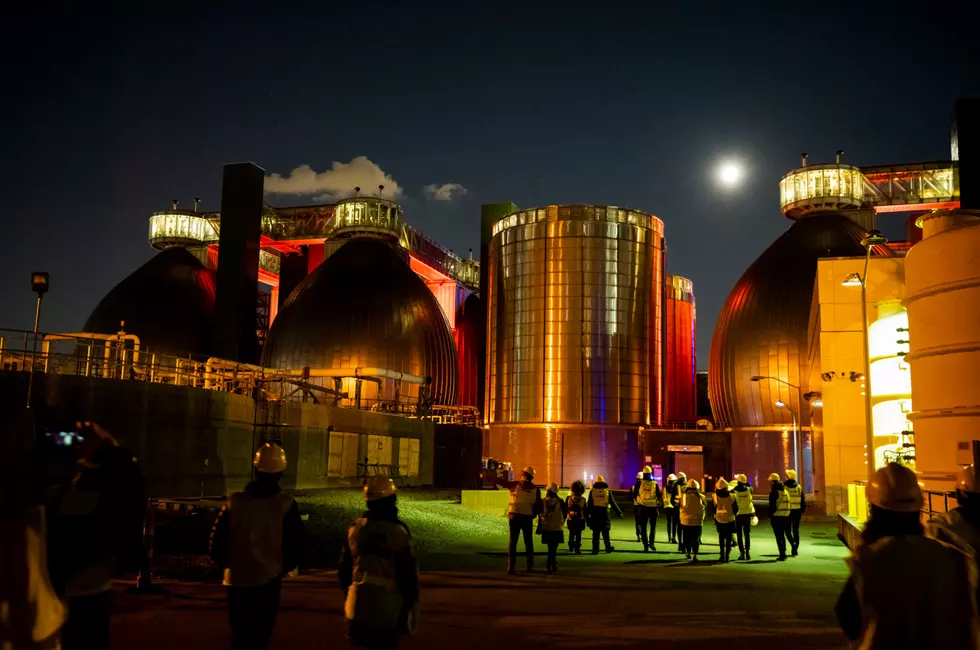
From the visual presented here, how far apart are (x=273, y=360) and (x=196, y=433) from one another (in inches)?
1352

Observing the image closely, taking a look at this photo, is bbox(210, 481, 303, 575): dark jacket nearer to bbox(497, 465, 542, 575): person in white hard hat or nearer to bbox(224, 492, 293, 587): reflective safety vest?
bbox(224, 492, 293, 587): reflective safety vest

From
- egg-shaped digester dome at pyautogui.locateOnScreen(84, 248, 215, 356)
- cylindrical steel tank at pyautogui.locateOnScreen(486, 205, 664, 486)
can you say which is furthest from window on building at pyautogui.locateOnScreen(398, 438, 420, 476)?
egg-shaped digester dome at pyautogui.locateOnScreen(84, 248, 215, 356)

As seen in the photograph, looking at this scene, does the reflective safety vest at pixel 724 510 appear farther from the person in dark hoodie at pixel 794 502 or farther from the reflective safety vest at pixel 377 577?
the reflective safety vest at pixel 377 577

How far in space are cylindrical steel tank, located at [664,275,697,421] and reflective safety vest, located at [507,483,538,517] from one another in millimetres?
62826

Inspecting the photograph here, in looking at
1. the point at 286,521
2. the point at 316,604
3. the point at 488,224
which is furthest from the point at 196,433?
the point at 488,224

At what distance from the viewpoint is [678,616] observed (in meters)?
12.6

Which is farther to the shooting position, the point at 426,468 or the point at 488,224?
the point at 488,224

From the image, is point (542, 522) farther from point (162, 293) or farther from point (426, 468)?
point (162, 293)

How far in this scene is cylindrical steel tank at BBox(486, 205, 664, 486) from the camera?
62.1 meters

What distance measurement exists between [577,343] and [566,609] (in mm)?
50023

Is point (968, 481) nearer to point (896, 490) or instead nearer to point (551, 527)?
point (896, 490)

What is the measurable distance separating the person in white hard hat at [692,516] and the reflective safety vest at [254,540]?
15094 millimetres

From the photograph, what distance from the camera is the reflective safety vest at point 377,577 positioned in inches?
240

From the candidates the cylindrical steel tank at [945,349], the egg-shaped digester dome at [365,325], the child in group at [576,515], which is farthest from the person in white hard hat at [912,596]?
the egg-shaped digester dome at [365,325]
